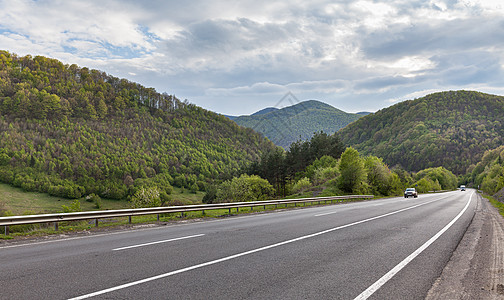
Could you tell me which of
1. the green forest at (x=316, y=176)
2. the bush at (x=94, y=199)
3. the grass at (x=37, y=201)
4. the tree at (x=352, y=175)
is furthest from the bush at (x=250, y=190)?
the bush at (x=94, y=199)

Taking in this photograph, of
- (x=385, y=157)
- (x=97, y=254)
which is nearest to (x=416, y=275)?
(x=97, y=254)

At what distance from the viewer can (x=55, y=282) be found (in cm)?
510

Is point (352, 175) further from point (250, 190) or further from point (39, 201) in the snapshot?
point (39, 201)

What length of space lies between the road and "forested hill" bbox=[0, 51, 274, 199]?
121774 millimetres

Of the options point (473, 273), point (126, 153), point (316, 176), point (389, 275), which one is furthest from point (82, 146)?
point (473, 273)

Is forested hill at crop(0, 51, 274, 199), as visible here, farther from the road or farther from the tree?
the road

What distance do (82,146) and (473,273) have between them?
182m

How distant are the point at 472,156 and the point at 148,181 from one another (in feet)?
632

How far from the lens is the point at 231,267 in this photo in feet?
19.8

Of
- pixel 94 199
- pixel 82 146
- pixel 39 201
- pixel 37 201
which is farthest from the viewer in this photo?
pixel 82 146

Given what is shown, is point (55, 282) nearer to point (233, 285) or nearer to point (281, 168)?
point (233, 285)

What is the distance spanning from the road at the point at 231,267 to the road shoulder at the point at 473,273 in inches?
7.8

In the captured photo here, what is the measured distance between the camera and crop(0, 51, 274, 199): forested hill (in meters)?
138

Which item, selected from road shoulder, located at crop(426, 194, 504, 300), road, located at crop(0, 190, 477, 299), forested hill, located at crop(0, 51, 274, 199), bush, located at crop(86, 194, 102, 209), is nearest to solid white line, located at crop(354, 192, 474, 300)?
road, located at crop(0, 190, 477, 299)
